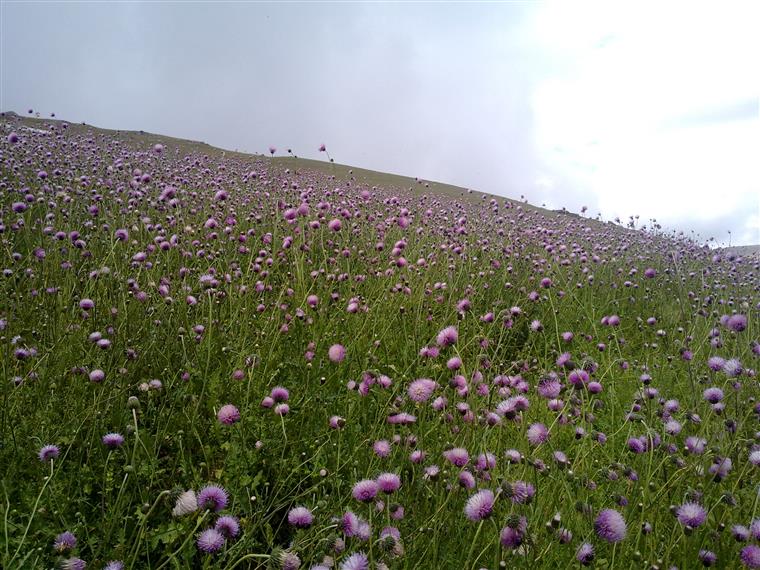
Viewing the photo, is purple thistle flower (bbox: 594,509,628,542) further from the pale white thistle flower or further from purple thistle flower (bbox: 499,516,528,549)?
the pale white thistle flower

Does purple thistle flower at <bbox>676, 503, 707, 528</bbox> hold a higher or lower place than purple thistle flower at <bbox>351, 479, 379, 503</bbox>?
higher

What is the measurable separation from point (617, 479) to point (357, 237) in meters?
3.87

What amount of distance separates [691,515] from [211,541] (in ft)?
4.32

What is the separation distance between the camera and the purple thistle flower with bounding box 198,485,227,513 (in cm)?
136

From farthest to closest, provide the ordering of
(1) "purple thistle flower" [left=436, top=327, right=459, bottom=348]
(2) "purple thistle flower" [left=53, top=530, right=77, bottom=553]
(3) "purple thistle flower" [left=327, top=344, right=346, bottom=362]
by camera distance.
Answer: (3) "purple thistle flower" [left=327, top=344, right=346, bottom=362]
(1) "purple thistle flower" [left=436, top=327, right=459, bottom=348]
(2) "purple thistle flower" [left=53, top=530, right=77, bottom=553]

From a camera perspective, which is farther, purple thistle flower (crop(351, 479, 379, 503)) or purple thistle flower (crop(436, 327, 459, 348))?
purple thistle flower (crop(436, 327, 459, 348))

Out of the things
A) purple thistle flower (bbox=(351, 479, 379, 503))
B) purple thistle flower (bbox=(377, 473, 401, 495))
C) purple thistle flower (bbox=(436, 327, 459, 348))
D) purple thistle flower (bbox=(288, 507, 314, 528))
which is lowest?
purple thistle flower (bbox=(288, 507, 314, 528))

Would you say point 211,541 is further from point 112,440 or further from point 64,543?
point 112,440

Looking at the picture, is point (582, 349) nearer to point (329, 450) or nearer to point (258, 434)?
point (329, 450)

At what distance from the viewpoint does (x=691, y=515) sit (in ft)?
4.57

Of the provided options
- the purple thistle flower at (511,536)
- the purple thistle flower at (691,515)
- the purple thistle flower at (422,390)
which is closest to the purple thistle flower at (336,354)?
the purple thistle flower at (422,390)

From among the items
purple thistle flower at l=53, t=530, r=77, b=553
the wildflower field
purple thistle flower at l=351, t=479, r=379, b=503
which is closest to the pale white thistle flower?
the wildflower field

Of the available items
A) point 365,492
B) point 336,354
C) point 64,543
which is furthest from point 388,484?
point 336,354

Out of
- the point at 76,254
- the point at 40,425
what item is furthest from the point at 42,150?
the point at 40,425
